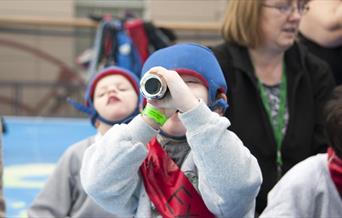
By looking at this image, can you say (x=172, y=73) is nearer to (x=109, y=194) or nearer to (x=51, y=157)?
(x=109, y=194)

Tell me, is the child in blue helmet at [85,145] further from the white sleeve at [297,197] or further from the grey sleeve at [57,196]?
the white sleeve at [297,197]

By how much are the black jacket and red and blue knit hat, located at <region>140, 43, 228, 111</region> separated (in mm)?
621

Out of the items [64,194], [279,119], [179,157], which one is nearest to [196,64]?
[179,157]

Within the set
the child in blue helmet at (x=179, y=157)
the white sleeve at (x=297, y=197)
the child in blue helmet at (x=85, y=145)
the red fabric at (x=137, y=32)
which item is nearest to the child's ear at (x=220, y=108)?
the child in blue helmet at (x=179, y=157)

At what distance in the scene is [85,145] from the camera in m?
2.00

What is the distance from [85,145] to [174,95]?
3.11 ft

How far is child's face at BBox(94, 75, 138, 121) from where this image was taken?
1823 mm

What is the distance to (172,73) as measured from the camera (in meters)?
1.11

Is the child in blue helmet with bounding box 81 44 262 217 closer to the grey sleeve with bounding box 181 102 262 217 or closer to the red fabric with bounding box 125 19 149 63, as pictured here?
the grey sleeve with bounding box 181 102 262 217

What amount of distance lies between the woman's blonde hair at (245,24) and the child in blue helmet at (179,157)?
2.35 feet

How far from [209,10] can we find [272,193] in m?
8.86

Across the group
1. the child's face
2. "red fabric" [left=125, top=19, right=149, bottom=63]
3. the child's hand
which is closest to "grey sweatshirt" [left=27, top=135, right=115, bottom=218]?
the child's face

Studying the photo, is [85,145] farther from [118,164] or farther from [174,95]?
[174,95]

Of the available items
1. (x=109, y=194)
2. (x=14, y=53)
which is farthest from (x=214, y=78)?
(x=14, y=53)
